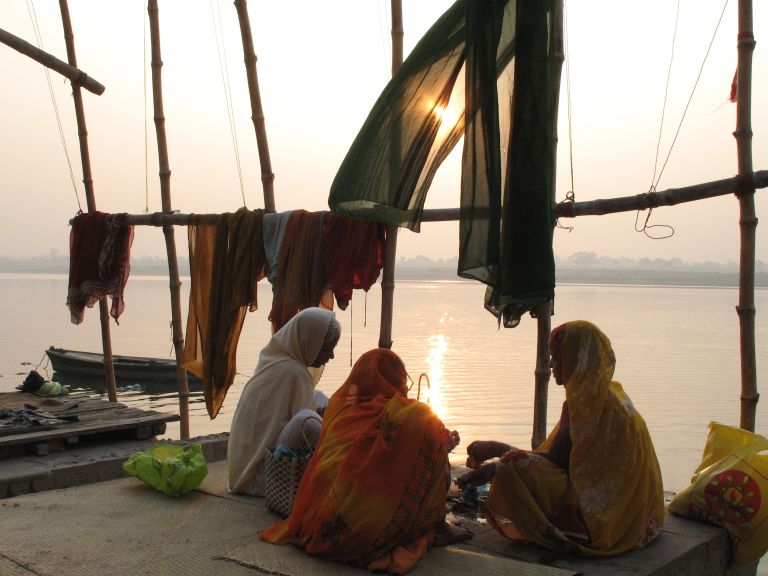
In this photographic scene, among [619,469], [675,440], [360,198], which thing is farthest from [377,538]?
[675,440]

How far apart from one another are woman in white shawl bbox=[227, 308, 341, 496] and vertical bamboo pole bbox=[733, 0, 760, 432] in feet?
7.42

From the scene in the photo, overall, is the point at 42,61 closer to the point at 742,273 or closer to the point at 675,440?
the point at 742,273

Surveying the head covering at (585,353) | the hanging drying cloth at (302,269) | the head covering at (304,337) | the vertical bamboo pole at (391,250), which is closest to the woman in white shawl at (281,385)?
the head covering at (304,337)

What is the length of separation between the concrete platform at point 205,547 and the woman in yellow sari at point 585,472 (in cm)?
12

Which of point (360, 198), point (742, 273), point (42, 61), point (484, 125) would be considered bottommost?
point (742, 273)

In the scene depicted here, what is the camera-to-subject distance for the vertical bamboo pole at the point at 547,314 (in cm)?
401

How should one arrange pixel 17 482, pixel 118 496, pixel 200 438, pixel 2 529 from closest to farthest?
pixel 2 529, pixel 118 496, pixel 17 482, pixel 200 438

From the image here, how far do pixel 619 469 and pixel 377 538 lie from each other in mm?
1137

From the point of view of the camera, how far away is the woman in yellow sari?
11.1 ft

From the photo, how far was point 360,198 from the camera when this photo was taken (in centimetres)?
423

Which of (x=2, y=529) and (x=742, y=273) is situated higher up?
(x=742, y=273)

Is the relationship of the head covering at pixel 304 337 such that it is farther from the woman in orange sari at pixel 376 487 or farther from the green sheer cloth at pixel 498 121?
the green sheer cloth at pixel 498 121

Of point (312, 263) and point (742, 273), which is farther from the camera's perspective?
point (312, 263)

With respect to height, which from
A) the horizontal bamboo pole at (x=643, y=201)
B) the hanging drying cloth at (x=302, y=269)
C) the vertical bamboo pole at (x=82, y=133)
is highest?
the vertical bamboo pole at (x=82, y=133)
